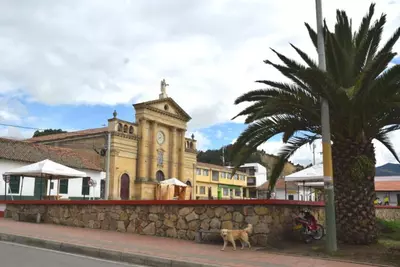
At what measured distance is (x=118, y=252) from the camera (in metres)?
9.58

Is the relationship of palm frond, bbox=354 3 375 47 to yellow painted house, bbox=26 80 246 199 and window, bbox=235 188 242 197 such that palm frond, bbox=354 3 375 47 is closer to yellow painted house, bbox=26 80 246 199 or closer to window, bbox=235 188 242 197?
yellow painted house, bbox=26 80 246 199

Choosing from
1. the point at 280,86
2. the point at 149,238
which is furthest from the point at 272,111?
the point at 149,238

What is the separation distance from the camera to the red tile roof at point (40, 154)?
32.3 m

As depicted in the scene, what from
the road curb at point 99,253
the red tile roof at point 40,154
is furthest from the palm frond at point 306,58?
the red tile roof at point 40,154

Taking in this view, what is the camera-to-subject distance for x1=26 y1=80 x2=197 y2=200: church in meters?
46.5

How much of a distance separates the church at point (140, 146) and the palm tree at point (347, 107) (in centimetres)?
3296

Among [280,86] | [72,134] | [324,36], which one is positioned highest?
[72,134]

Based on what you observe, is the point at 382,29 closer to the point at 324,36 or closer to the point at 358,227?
the point at 324,36

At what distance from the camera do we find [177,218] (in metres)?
12.9

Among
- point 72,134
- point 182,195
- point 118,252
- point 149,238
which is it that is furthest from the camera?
point 72,134

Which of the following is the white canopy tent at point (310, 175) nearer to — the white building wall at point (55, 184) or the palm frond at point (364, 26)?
the palm frond at point (364, 26)

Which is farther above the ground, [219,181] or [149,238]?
[219,181]

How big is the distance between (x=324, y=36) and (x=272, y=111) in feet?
7.90

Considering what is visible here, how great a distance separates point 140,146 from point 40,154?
16163mm
